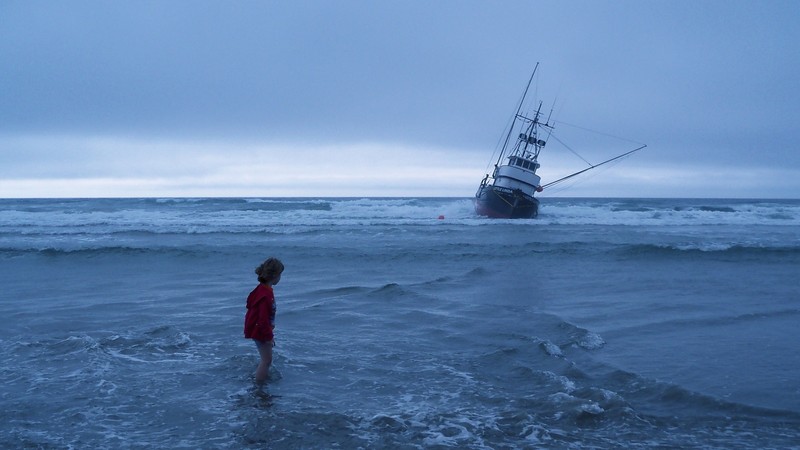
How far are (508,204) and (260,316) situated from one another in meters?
33.4

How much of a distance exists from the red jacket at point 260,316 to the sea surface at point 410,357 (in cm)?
60

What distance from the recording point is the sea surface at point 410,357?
200 inches

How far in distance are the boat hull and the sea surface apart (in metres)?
20.8

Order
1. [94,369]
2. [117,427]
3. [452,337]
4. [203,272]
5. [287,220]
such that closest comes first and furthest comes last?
1. [117,427]
2. [94,369]
3. [452,337]
4. [203,272]
5. [287,220]

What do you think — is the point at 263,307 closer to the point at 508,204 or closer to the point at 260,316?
the point at 260,316

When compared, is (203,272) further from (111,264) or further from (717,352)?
(717,352)

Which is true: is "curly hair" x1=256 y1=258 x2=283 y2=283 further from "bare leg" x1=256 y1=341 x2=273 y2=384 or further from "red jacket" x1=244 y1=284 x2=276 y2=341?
"bare leg" x1=256 y1=341 x2=273 y2=384

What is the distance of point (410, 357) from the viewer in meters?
7.44

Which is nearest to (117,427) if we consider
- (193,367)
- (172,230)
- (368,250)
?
(193,367)

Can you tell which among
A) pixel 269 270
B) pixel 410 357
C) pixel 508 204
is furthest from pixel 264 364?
pixel 508 204

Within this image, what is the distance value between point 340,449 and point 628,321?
20.9 ft

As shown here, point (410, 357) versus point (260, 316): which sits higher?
point (260, 316)

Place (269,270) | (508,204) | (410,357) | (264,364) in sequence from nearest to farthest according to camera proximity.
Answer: (269,270)
(264,364)
(410,357)
(508,204)

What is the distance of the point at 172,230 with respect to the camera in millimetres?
29438
